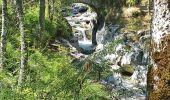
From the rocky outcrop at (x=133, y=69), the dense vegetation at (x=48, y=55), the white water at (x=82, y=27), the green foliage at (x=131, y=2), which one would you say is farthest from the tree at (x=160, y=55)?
the green foliage at (x=131, y=2)

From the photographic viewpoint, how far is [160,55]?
3.75 meters

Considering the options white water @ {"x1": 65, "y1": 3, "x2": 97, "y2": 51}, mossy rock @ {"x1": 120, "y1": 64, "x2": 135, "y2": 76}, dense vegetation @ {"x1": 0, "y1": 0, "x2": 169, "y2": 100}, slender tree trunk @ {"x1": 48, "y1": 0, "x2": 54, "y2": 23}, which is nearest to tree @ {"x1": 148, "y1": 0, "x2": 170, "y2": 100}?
dense vegetation @ {"x1": 0, "y1": 0, "x2": 169, "y2": 100}

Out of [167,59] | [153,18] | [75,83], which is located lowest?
[75,83]

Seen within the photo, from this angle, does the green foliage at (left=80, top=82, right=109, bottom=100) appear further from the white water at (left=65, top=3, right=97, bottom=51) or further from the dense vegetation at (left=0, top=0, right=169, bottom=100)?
the white water at (left=65, top=3, right=97, bottom=51)

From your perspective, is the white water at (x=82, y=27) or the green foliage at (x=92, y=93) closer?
the green foliage at (x=92, y=93)

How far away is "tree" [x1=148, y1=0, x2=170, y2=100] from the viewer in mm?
3682

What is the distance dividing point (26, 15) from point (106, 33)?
47.2 feet

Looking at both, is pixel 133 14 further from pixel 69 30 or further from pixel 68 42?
pixel 68 42

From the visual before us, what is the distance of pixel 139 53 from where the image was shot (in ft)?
88.7

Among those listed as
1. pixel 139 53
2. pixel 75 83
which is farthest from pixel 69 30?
pixel 75 83

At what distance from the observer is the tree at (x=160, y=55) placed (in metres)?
3.68

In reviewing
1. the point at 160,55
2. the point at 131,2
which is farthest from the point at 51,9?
the point at 160,55

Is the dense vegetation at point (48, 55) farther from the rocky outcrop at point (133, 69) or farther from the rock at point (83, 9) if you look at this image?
the rock at point (83, 9)

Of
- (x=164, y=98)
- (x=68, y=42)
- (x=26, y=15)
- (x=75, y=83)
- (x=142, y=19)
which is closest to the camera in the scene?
(x=164, y=98)
